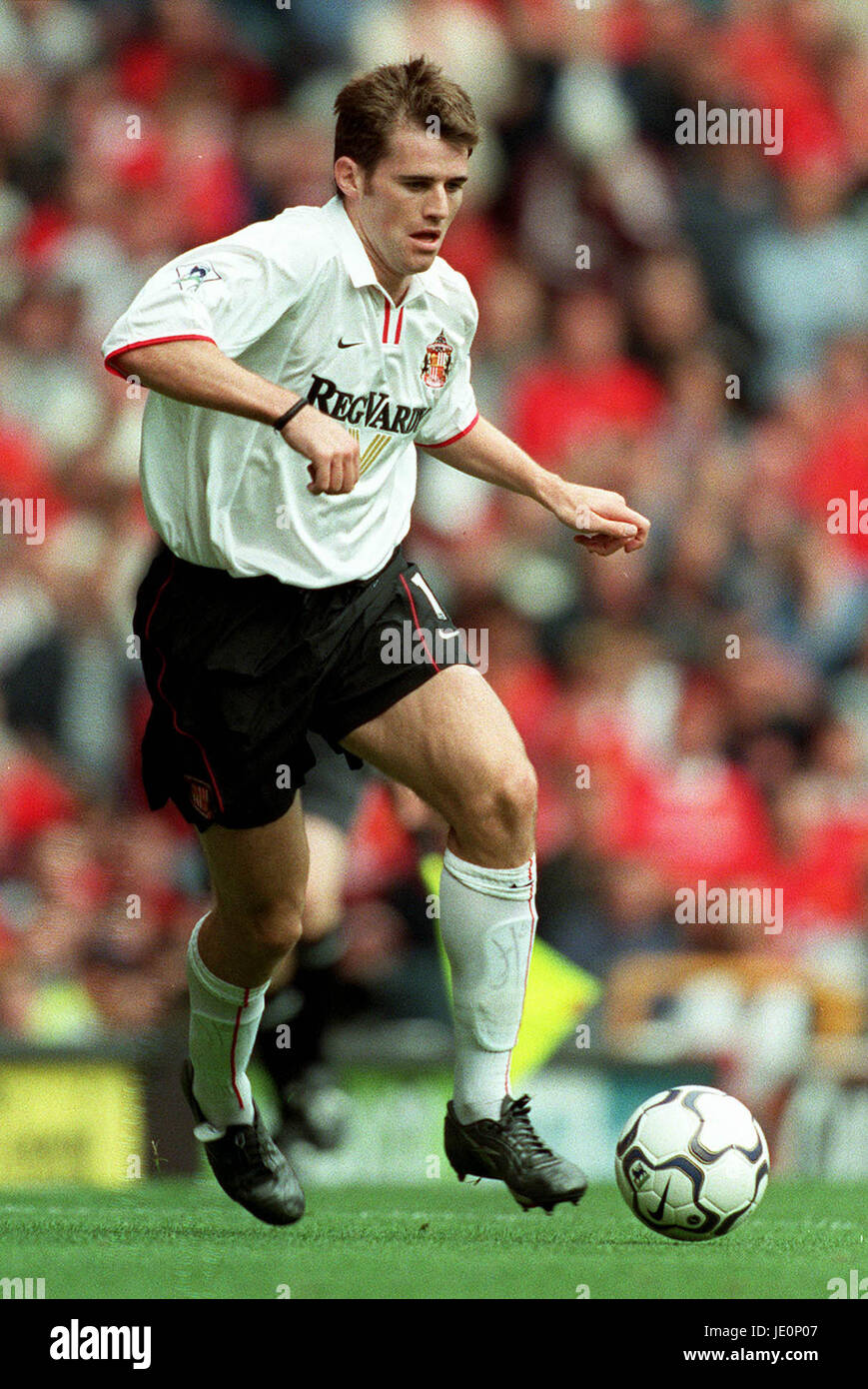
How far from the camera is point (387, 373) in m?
4.25

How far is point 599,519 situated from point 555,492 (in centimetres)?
14

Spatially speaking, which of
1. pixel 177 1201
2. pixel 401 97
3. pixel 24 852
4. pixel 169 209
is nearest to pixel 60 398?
pixel 169 209

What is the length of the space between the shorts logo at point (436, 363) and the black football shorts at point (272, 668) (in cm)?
44

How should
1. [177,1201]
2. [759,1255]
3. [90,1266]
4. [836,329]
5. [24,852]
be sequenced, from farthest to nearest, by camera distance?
[836,329]
[24,852]
[177,1201]
[759,1255]
[90,1266]

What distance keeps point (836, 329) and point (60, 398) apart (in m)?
3.71

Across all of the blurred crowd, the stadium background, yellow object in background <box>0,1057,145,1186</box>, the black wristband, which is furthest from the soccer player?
the blurred crowd

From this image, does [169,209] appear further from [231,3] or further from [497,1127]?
[497,1127]

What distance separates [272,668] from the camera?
13.9ft

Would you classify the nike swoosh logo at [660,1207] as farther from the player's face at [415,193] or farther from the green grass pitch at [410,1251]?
the player's face at [415,193]

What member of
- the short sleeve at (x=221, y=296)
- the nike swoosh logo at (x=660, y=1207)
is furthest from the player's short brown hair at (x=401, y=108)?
the nike swoosh logo at (x=660, y=1207)

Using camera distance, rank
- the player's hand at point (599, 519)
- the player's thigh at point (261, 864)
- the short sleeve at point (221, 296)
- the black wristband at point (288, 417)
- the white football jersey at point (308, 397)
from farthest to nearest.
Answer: the player's hand at point (599, 519) < the player's thigh at point (261, 864) < the white football jersey at point (308, 397) < the short sleeve at point (221, 296) < the black wristband at point (288, 417)

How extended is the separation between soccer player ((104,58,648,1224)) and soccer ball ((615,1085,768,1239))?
0.54 ft

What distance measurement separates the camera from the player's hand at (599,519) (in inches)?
174

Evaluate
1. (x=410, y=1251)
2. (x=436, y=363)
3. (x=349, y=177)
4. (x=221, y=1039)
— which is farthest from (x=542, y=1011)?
(x=349, y=177)
